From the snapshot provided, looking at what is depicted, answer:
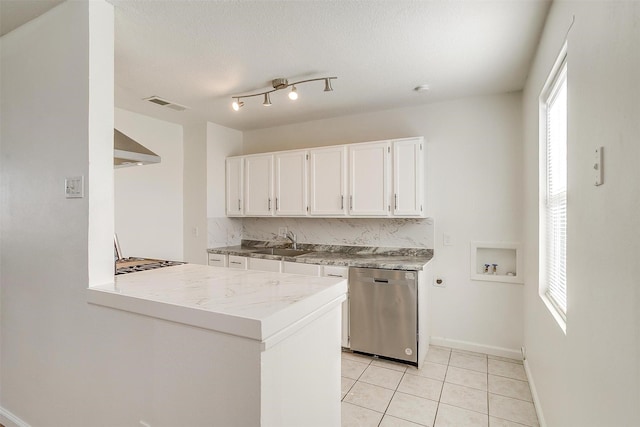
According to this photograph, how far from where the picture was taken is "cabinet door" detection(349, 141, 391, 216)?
3316 mm

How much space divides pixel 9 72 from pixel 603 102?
3.06 m

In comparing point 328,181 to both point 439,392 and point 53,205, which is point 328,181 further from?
point 53,205

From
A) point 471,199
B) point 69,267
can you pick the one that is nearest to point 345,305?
point 471,199

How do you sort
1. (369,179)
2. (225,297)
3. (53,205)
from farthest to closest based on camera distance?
1. (369,179)
2. (53,205)
3. (225,297)

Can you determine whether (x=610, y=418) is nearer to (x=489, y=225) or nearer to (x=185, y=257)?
(x=489, y=225)

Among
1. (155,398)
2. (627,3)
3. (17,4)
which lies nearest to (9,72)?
(17,4)

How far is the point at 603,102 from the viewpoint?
0.99m

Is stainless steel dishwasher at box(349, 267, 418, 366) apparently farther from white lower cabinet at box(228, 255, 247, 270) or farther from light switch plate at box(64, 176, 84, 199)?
light switch plate at box(64, 176, 84, 199)

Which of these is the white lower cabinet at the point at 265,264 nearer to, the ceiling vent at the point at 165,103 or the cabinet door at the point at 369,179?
the cabinet door at the point at 369,179

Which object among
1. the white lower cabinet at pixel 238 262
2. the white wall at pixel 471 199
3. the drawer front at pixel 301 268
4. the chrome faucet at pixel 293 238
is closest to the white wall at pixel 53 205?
the drawer front at pixel 301 268

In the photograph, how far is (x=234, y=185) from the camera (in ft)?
14.0

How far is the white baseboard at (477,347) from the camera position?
307cm

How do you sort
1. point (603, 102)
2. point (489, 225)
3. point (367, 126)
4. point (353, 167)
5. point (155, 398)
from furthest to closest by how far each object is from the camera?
point (367, 126)
point (353, 167)
point (489, 225)
point (155, 398)
point (603, 102)

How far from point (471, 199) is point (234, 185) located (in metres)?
2.86
